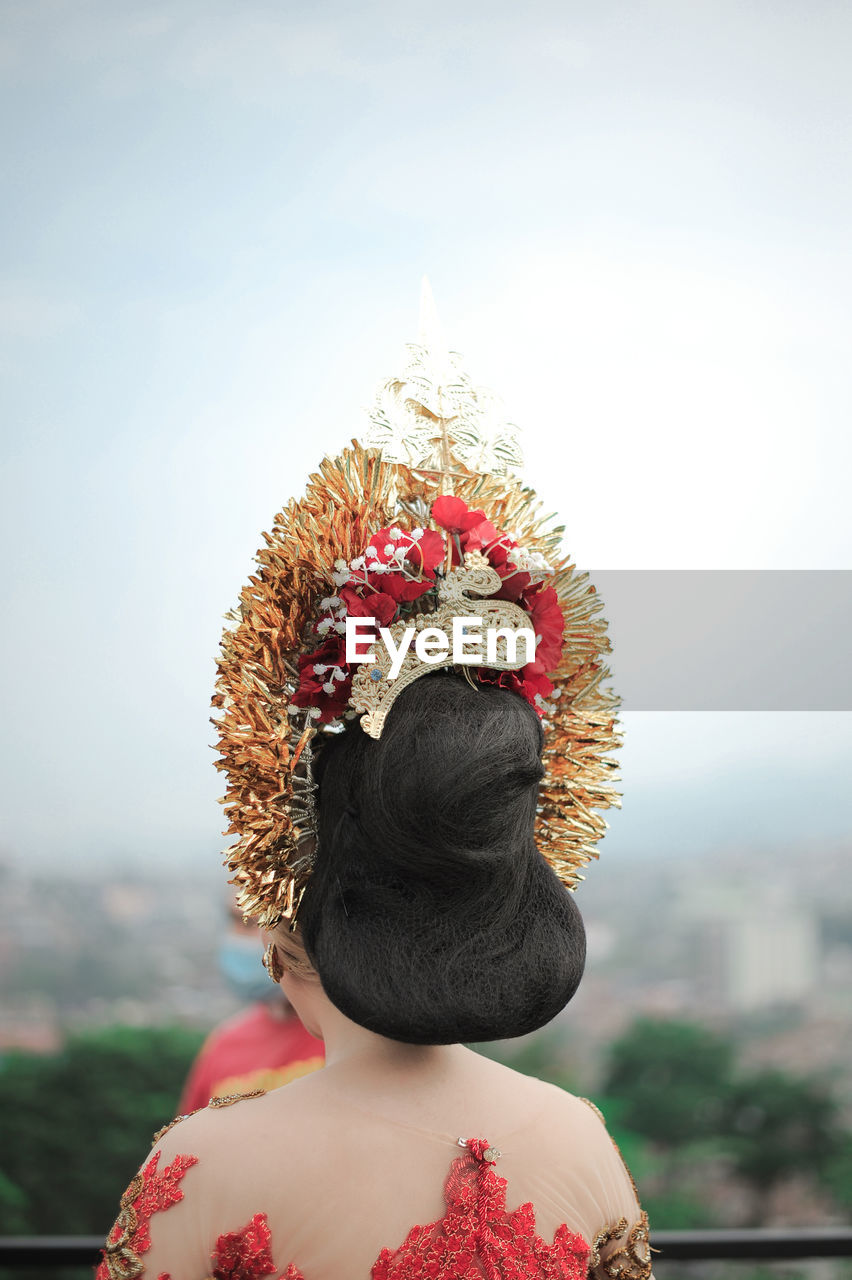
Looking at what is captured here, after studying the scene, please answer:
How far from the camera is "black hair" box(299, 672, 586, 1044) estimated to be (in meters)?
0.89

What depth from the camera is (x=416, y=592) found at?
3.34 ft

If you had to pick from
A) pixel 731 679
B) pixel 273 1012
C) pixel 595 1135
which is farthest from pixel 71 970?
pixel 595 1135

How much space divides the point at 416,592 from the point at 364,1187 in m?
0.54

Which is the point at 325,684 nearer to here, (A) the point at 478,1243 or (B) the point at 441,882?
(B) the point at 441,882

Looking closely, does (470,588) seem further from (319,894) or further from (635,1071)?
(635,1071)

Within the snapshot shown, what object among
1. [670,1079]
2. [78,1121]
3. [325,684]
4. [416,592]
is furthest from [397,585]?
[78,1121]

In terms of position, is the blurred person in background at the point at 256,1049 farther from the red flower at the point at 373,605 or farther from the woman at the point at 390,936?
the red flower at the point at 373,605

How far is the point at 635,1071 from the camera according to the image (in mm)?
2842

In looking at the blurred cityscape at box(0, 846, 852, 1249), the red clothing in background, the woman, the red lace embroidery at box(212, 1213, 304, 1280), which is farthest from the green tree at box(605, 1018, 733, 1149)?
the red lace embroidery at box(212, 1213, 304, 1280)

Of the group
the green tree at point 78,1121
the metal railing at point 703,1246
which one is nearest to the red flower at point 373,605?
the metal railing at point 703,1246

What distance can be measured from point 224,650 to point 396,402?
0.35m

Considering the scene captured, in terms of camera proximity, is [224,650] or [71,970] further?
[71,970]

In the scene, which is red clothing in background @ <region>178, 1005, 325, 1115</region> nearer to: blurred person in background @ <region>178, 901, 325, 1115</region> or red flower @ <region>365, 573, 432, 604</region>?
blurred person in background @ <region>178, 901, 325, 1115</region>

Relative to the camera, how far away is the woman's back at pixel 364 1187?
0.88 m
